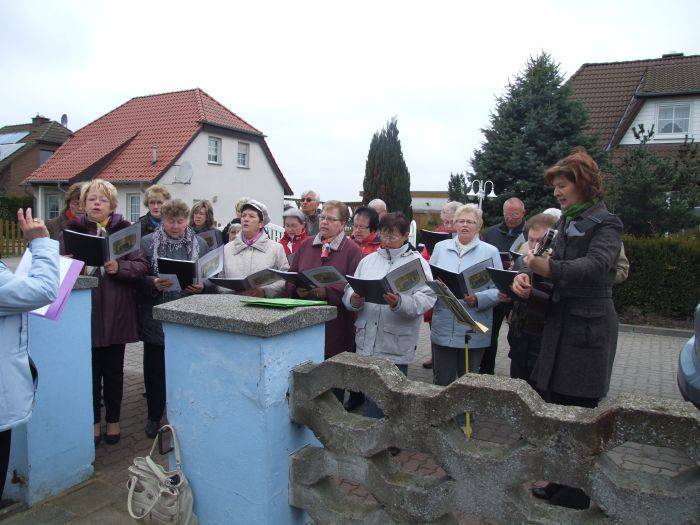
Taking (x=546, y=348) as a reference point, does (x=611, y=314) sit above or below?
above

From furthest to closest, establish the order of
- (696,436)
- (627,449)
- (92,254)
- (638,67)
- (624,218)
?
(638,67) → (624,218) → (627,449) → (92,254) → (696,436)

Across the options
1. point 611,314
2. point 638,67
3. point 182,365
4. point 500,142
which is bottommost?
point 182,365

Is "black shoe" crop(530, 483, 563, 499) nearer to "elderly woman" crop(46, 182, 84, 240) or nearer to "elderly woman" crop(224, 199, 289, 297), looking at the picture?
"elderly woman" crop(224, 199, 289, 297)

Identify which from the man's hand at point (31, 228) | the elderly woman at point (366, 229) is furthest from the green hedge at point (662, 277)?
the man's hand at point (31, 228)

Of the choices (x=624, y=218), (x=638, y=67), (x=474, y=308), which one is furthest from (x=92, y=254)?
(x=638, y=67)

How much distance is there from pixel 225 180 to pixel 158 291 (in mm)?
25529

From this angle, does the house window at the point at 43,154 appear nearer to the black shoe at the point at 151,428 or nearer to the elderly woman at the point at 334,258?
the black shoe at the point at 151,428

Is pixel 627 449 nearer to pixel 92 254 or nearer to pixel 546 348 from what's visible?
pixel 546 348

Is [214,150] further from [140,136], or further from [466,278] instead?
[466,278]

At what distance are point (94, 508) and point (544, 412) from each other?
2.77m

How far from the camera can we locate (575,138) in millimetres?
13969

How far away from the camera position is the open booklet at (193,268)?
437 centimetres

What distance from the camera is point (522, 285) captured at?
349 centimetres

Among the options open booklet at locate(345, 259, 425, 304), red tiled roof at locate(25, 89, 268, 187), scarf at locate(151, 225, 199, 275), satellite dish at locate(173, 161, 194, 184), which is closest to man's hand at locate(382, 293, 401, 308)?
open booklet at locate(345, 259, 425, 304)
